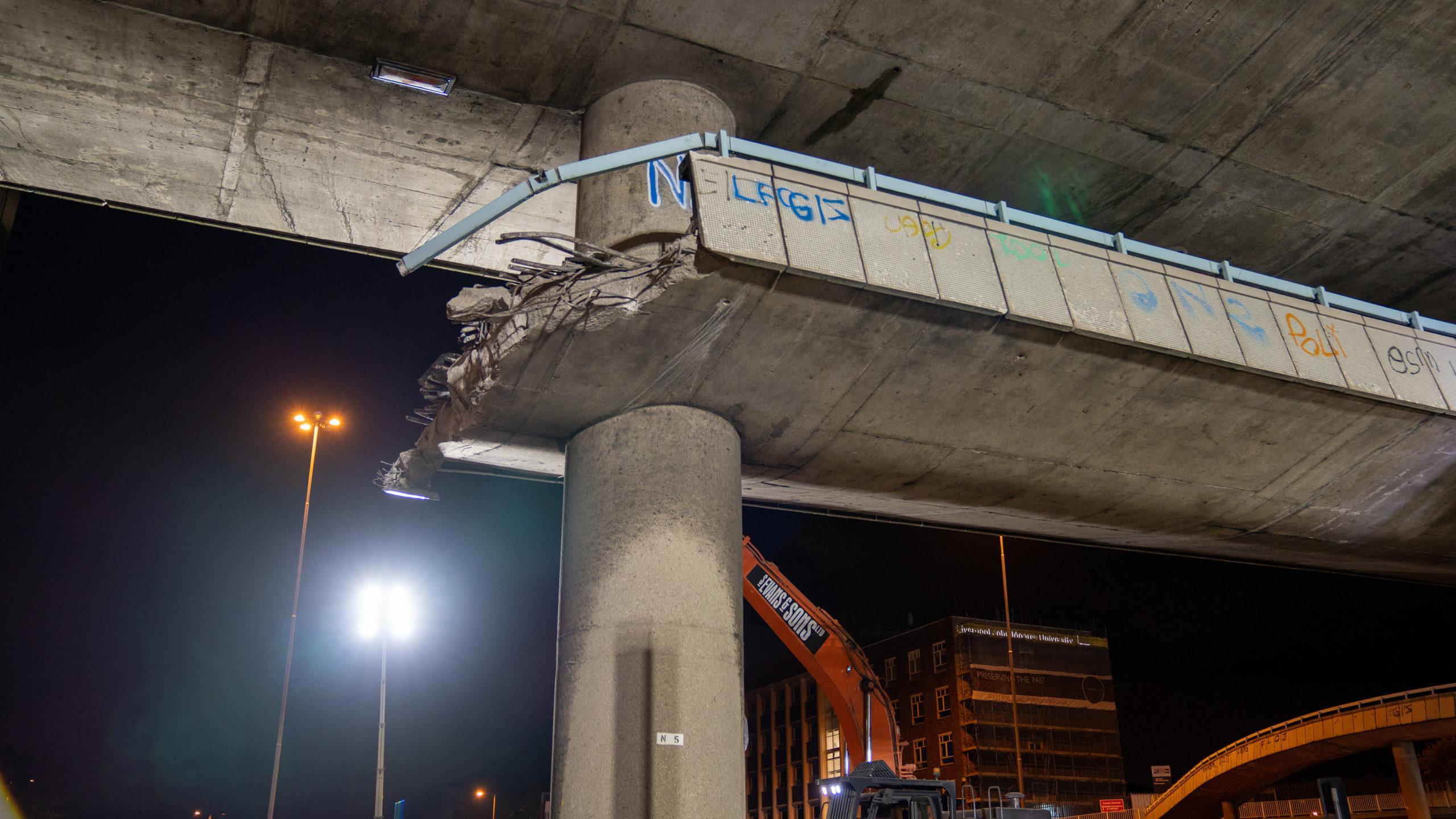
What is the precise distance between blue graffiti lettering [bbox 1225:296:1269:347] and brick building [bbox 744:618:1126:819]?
209ft

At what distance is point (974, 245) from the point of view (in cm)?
922

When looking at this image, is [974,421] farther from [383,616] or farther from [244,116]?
[383,616]

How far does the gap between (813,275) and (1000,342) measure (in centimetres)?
225

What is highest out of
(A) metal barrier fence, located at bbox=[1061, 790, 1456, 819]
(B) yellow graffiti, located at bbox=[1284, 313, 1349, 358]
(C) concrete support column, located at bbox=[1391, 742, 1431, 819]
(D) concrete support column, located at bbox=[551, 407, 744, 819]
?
(B) yellow graffiti, located at bbox=[1284, 313, 1349, 358]

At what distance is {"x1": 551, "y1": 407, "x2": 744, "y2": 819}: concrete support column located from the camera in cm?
831

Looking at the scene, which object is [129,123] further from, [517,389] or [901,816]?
[901,816]

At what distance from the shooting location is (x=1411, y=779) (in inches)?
1208

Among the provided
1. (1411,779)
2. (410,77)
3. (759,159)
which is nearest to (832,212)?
(759,159)

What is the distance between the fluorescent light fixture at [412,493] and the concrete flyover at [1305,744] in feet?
90.5

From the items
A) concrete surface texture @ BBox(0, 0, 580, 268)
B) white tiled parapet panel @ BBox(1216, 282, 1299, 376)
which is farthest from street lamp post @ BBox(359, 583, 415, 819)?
white tiled parapet panel @ BBox(1216, 282, 1299, 376)

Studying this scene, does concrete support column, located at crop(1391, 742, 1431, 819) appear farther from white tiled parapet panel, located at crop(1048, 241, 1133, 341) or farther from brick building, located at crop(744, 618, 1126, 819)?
brick building, located at crop(744, 618, 1126, 819)

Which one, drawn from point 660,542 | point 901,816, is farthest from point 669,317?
point 901,816

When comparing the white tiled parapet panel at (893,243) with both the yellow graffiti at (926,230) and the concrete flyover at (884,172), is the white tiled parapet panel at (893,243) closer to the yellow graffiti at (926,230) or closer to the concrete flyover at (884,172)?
the yellow graffiti at (926,230)

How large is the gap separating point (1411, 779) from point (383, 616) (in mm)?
32748
